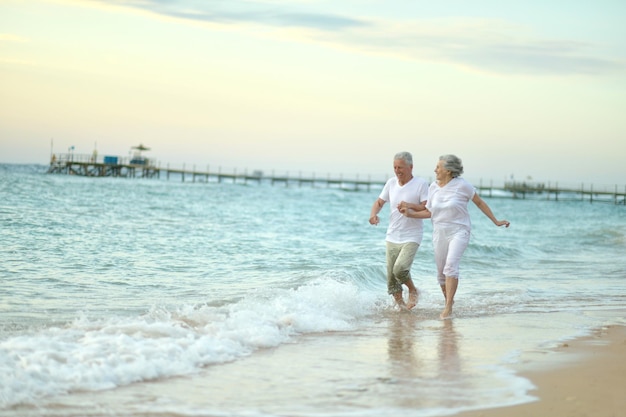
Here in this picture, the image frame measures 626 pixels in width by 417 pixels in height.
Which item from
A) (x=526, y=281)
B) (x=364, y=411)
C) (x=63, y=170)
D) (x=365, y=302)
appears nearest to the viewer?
(x=364, y=411)

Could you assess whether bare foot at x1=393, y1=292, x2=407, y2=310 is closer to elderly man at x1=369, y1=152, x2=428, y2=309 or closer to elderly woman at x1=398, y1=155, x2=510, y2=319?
elderly man at x1=369, y1=152, x2=428, y2=309

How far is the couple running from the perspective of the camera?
8.06 m

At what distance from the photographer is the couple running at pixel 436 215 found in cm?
806

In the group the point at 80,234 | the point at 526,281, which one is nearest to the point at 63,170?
the point at 80,234

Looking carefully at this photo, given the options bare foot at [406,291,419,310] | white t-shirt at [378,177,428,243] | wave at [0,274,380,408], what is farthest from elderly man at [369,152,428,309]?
wave at [0,274,380,408]

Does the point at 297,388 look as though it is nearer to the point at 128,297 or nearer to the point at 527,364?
the point at 527,364

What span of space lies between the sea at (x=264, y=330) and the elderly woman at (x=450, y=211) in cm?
68

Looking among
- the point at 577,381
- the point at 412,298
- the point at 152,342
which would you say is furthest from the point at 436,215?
the point at 152,342

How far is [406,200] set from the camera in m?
8.38

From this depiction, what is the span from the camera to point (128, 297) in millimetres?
9445

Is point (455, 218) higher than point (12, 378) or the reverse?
higher

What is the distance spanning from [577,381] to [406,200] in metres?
3.41

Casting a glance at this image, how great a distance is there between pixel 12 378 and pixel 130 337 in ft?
4.40

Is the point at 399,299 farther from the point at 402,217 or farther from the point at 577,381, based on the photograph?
the point at 577,381
